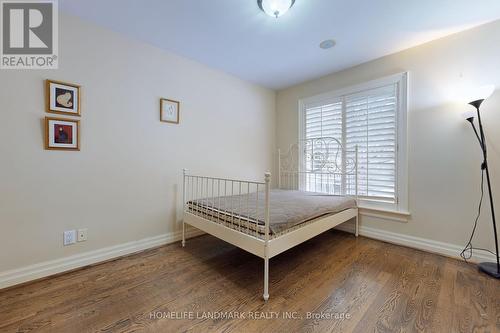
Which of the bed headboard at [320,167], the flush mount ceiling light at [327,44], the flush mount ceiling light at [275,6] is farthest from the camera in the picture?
the bed headboard at [320,167]

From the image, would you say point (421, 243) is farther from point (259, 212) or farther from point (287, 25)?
point (287, 25)

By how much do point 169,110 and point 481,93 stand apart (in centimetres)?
299

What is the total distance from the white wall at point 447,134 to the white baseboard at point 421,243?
0.17ft

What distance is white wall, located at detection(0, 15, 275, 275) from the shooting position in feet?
5.40

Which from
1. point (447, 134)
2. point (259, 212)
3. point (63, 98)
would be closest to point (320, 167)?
point (447, 134)

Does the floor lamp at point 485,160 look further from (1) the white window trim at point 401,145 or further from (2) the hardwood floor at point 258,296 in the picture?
(1) the white window trim at point 401,145

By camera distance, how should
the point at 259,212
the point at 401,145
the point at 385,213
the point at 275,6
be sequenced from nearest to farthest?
the point at 275,6, the point at 259,212, the point at 401,145, the point at 385,213

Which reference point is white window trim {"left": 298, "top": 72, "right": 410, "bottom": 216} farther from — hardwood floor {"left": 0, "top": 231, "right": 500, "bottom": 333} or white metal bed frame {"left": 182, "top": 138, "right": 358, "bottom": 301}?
hardwood floor {"left": 0, "top": 231, "right": 500, "bottom": 333}

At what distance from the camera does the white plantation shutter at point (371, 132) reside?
→ 8.13ft

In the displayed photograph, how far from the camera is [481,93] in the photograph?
178cm

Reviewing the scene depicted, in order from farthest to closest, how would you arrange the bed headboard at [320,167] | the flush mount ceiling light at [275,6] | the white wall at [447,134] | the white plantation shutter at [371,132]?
the bed headboard at [320,167]
the white plantation shutter at [371,132]
the white wall at [447,134]
the flush mount ceiling light at [275,6]

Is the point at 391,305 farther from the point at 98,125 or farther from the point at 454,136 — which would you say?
the point at 98,125

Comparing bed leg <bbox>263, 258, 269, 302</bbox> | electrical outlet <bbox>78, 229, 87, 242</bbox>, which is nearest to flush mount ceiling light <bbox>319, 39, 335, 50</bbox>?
bed leg <bbox>263, 258, 269, 302</bbox>

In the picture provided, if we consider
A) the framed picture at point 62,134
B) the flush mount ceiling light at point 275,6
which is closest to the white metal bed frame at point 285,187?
the framed picture at point 62,134
